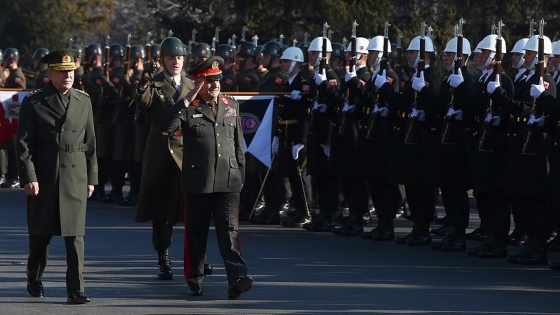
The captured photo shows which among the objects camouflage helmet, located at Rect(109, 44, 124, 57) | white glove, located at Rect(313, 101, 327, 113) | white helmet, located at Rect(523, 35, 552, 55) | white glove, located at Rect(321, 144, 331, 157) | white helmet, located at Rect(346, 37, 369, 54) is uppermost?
white helmet, located at Rect(523, 35, 552, 55)

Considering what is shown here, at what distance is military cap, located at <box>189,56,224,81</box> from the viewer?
11.8 m

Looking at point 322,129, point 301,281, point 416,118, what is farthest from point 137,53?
point 301,281

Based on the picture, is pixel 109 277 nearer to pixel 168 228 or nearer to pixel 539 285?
pixel 168 228

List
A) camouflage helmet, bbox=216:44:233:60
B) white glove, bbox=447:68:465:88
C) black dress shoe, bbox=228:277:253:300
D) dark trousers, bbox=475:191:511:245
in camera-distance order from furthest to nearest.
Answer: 1. camouflage helmet, bbox=216:44:233:60
2. white glove, bbox=447:68:465:88
3. dark trousers, bbox=475:191:511:245
4. black dress shoe, bbox=228:277:253:300

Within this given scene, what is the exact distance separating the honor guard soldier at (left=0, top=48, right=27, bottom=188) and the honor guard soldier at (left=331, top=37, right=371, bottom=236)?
866 cm

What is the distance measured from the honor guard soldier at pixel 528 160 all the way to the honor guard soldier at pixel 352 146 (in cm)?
253

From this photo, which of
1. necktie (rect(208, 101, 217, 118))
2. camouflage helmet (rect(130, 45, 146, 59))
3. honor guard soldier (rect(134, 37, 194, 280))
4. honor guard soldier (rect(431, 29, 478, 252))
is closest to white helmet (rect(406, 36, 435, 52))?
honor guard soldier (rect(431, 29, 478, 252))

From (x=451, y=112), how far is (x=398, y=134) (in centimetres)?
112

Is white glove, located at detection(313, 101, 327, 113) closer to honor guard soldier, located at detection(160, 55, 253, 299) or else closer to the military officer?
honor guard soldier, located at detection(160, 55, 253, 299)

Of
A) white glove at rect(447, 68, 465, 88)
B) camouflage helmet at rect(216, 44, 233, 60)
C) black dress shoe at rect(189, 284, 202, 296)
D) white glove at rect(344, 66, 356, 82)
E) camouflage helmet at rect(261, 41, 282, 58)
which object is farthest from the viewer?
camouflage helmet at rect(216, 44, 233, 60)

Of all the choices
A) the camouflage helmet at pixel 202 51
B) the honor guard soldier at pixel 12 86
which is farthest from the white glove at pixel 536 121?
the honor guard soldier at pixel 12 86

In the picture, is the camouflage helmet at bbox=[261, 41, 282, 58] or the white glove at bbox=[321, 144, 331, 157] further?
the camouflage helmet at bbox=[261, 41, 282, 58]

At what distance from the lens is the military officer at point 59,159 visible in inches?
458

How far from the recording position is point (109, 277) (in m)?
13.2
